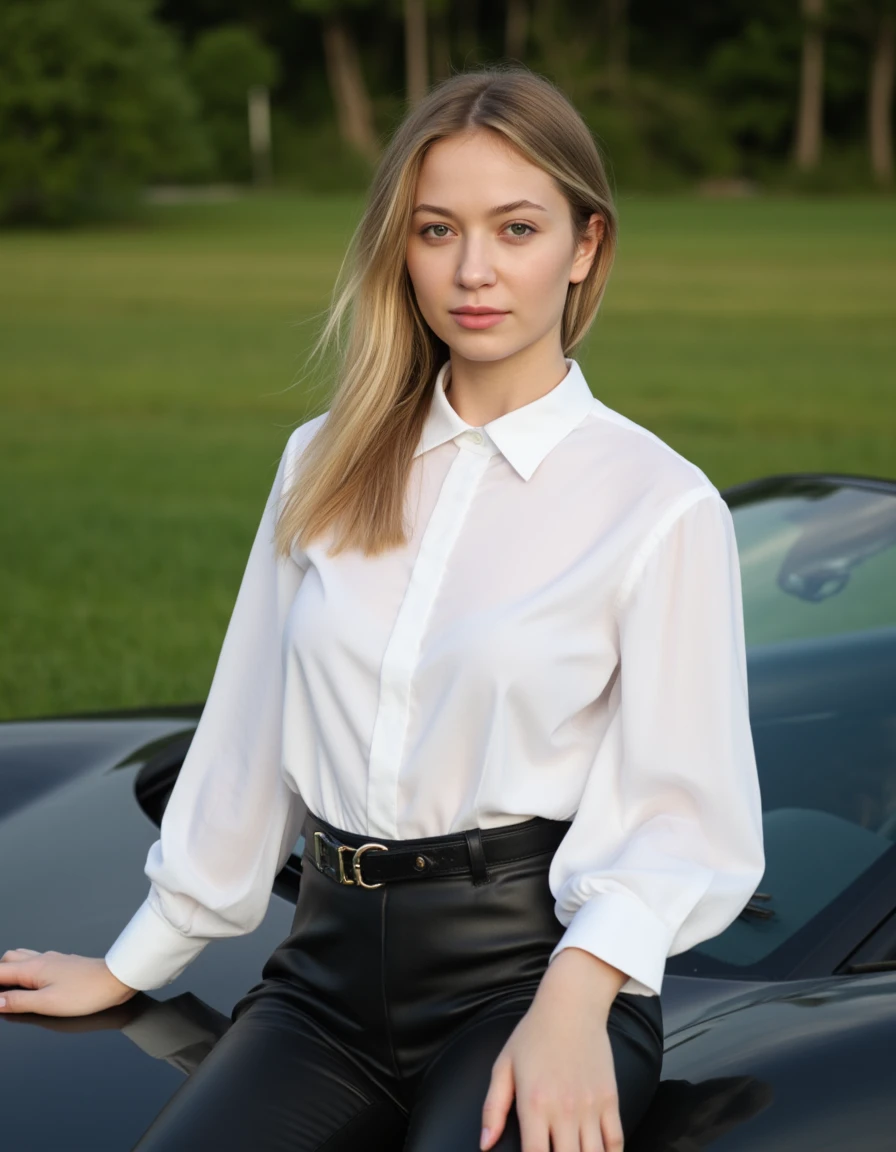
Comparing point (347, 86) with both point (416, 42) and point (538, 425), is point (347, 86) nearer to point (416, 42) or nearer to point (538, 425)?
point (416, 42)

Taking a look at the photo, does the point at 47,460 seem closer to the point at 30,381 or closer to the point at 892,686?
the point at 30,381

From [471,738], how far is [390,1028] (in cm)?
36

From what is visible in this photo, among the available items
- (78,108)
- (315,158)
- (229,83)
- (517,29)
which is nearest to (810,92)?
(517,29)

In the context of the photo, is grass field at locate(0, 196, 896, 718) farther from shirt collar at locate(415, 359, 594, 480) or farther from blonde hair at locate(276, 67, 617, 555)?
shirt collar at locate(415, 359, 594, 480)

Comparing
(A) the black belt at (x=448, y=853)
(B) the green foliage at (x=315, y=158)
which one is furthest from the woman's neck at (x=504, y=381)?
(B) the green foliage at (x=315, y=158)

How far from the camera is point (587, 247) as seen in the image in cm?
210

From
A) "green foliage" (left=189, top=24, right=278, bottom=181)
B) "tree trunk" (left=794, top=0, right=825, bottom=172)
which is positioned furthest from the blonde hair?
"tree trunk" (left=794, top=0, right=825, bottom=172)

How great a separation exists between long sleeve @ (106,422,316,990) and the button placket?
0.23 metres

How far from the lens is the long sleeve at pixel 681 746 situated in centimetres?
180

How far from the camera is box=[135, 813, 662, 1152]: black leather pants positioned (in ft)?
5.65

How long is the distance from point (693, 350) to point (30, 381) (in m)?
6.79

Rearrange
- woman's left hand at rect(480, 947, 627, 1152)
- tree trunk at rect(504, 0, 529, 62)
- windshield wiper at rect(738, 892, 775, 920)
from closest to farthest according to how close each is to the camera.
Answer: woman's left hand at rect(480, 947, 627, 1152)
windshield wiper at rect(738, 892, 775, 920)
tree trunk at rect(504, 0, 529, 62)

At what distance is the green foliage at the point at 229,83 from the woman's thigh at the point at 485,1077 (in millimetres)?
59402

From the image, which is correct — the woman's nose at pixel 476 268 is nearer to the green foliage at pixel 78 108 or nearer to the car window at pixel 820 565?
the car window at pixel 820 565
